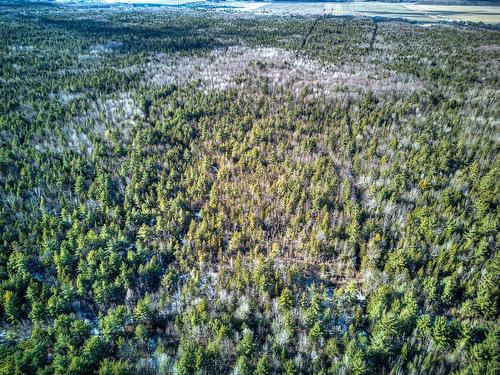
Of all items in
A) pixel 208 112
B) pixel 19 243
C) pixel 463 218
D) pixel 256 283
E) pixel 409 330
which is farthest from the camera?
pixel 208 112

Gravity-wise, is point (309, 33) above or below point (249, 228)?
above

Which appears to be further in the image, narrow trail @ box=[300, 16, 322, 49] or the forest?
narrow trail @ box=[300, 16, 322, 49]

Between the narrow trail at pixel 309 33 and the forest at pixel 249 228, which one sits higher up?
the narrow trail at pixel 309 33

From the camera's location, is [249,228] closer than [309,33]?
Yes

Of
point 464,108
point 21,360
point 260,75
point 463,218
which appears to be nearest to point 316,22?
point 260,75

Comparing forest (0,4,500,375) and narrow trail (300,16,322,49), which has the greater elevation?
narrow trail (300,16,322,49)

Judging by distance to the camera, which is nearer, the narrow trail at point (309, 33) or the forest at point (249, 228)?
the forest at point (249, 228)

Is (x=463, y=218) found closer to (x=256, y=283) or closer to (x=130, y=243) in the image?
(x=256, y=283)

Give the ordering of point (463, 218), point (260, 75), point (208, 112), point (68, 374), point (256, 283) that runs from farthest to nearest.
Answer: point (260, 75)
point (208, 112)
point (463, 218)
point (256, 283)
point (68, 374)
